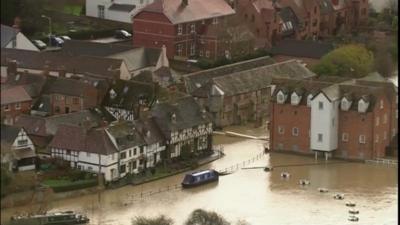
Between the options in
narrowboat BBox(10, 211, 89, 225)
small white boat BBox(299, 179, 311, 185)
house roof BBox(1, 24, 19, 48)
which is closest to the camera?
narrowboat BBox(10, 211, 89, 225)

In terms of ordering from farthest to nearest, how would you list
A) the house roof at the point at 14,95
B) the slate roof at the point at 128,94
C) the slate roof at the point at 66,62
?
the slate roof at the point at 66,62, the slate roof at the point at 128,94, the house roof at the point at 14,95

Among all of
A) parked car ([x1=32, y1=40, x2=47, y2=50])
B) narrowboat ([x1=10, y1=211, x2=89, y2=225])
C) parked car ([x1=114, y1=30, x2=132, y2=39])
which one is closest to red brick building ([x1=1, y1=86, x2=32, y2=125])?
narrowboat ([x1=10, y1=211, x2=89, y2=225])

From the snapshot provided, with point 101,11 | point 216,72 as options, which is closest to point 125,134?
point 216,72

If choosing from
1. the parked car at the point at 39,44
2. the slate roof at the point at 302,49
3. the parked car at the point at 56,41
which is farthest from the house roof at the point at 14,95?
the slate roof at the point at 302,49

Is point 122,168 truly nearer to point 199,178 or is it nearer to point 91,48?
point 199,178

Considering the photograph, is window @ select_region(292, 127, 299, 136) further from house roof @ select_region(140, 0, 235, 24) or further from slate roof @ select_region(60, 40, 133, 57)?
house roof @ select_region(140, 0, 235, 24)

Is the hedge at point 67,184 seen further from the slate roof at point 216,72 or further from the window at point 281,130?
the slate roof at point 216,72
